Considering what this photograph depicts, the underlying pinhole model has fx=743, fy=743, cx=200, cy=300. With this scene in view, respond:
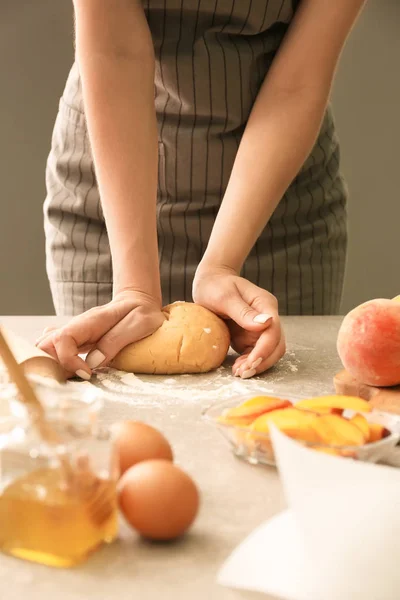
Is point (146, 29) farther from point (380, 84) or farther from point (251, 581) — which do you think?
point (380, 84)

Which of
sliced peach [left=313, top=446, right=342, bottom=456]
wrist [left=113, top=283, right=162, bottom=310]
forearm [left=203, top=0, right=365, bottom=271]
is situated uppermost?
forearm [left=203, top=0, right=365, bottom=271]

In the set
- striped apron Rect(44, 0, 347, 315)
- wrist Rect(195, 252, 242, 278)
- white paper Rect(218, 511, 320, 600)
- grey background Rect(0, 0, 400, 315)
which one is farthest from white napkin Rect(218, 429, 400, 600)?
grey background Rect(0, 0, 400, 315)

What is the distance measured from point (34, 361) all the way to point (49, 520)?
50 centimetres

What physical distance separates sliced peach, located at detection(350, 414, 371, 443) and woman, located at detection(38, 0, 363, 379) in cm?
40

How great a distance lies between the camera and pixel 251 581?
0.49 meters

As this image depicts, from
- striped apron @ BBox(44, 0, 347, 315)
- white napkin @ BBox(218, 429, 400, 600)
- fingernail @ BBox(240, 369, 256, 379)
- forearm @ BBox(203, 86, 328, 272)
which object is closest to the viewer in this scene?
white napkin @ BBox(218, 429, 400, 600)

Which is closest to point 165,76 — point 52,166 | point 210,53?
point 210,53

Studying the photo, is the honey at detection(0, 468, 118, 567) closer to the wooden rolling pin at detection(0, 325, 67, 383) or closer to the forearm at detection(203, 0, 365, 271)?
the wooden rolling pin at detection(0, 325, 67, 383)

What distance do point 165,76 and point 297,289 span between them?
1.80ft

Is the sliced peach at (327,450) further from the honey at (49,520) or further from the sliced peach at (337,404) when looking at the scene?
the honey at (49,520)

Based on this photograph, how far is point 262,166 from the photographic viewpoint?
4.39ft

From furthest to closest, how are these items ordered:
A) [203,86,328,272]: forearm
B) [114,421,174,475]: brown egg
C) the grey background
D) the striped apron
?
1. the grey background
2. the striped apron
3. [203,86,328,272]: forearm
4. [114,421,174,475]: brown egg

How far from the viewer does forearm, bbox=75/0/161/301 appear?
1.25m

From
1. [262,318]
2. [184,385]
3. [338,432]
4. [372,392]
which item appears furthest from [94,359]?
[338,432]
